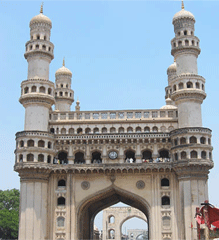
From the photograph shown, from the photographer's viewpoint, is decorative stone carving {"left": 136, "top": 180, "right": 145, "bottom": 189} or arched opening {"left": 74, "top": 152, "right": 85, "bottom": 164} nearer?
decorative stone carving {"left": 136, "top": 180, "right": 145, "bottom": 189}

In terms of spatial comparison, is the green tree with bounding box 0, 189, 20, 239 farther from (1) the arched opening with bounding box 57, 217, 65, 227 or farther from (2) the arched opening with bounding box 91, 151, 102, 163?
(2) the arched opening with bounding box 91, 151, 102, 163

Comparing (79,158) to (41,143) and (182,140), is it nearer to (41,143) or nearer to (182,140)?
(41,143)

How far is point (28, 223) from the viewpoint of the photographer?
1590 inches

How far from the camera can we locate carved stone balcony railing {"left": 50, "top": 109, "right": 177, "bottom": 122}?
4469cm

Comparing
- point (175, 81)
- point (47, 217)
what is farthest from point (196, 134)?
point (47, 217)

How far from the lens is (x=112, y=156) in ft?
143

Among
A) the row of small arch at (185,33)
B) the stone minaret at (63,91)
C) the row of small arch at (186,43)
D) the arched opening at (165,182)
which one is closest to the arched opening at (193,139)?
the arched opening at (165,182)

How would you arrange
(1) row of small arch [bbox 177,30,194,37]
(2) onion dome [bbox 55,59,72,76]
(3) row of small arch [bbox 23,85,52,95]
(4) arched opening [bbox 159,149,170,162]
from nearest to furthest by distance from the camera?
(4) arched opening [bbox 159,149,170,162], (3) row of small arch [bbox 23,85,52,95], (1) row of small arch [bbox 177,30,194,37], (2) onion dome [bbox 55,59,72,76]

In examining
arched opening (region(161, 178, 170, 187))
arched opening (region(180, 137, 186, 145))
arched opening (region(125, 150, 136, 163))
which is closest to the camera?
arched opening (region(180, 137, 186, 145))

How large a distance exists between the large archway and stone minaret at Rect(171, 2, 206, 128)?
30.4ft

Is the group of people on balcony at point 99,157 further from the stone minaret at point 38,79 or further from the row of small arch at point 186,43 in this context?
the row of small arch at point 186,43

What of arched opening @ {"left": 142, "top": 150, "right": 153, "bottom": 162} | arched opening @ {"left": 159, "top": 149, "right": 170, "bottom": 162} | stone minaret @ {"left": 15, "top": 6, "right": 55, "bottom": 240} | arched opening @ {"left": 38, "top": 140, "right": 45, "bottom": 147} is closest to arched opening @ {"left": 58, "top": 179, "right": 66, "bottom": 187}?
stone minaret @ {"left": 15, "top": 6, "right": 55, "bottom": 240}

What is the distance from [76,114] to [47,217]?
11.4 meters

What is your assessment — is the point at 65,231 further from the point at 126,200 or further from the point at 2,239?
the point at 2,239
